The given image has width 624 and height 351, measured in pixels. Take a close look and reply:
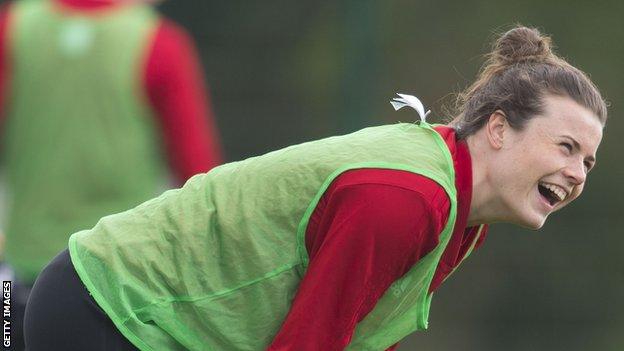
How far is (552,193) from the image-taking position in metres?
3.30

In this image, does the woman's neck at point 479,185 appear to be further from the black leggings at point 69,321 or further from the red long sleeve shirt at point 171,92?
the red long sleeve shirt at point 171,92

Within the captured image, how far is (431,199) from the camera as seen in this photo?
2.97 metres

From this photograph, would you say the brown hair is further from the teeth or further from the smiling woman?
the teeth

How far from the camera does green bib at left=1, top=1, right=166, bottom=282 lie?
5180mm

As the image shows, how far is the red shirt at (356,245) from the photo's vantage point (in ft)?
9.61

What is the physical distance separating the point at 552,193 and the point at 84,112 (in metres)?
2.39

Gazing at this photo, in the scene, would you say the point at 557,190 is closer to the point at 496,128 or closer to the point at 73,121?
the point at 496,128

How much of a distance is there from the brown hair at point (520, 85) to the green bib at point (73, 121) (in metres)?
2.05

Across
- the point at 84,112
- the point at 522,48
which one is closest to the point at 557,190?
the point at 522,48

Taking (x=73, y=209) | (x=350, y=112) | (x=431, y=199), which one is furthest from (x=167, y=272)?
(x=350, y=112)

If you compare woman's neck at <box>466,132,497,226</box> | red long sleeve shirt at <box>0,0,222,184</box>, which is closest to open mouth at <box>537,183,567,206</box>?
woman's neck at <box>466,132,497,226</box>

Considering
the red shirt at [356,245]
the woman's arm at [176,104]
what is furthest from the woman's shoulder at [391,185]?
the woman's arm at [176,104]

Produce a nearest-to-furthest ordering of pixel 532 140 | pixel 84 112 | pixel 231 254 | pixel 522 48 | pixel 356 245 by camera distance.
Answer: pixel 356 245, pixel 231 254, pixel 532 140, pixel 522 48, pixel 84 112

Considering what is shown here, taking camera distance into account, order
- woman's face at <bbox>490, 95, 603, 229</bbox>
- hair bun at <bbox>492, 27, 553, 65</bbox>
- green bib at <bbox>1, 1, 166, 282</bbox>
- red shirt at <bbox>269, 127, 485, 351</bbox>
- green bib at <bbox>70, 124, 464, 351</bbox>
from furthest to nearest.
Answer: green bib at <bbox>1, 1, 166, 282</bbox> → hair bun at <bbox>492, 27, 553, 65</bbox> → woman's face at <bbox>490, 95, 603, 229</bbox> → green bib at <bbox>70, 124, 464, 351</bbox> → red shirt at <bbox>269, 127, 485, 351</bbox>
